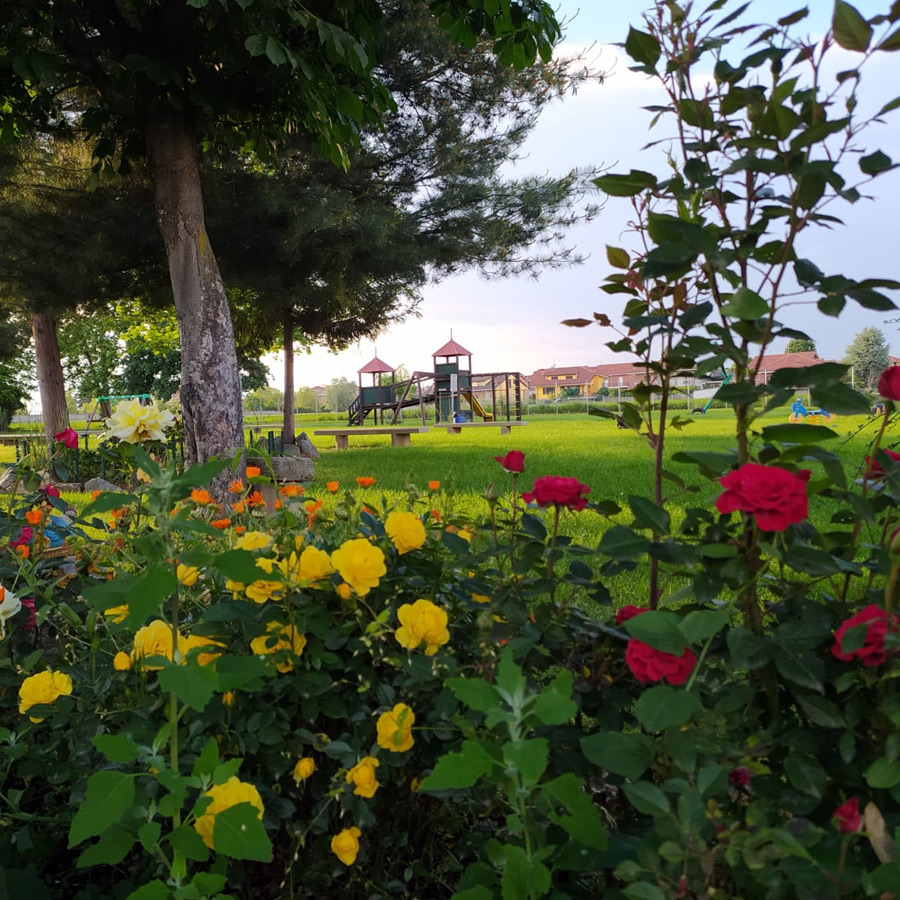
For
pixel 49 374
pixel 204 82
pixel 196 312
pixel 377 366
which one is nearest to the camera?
pixel 204 82

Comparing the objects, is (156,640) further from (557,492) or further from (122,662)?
(557,492)

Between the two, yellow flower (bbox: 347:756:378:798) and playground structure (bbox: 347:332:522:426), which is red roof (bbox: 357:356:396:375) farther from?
yellow flower (bbox: 347:756:378:798)

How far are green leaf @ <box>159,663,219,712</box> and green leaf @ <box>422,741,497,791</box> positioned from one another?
0.25m

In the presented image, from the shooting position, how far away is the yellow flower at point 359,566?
3.12 feet

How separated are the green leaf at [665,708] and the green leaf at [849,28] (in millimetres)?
761

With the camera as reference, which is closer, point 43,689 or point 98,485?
point 43,689

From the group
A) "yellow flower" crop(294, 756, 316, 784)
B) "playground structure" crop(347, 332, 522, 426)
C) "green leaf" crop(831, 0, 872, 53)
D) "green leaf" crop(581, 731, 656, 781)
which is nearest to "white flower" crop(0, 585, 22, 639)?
"yellow flower" crop(294, 756, 316, 784)

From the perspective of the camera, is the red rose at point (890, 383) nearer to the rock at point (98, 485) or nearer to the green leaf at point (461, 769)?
the green leaf at point (461, 769)

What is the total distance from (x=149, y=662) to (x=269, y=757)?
0.22 meters

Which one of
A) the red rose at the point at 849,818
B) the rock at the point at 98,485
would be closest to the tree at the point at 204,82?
the rock at the point at 98,485

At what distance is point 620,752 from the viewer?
742mm

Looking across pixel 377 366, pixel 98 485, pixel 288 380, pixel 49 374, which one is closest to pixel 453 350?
pixel 377 366

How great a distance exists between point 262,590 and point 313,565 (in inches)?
3.2

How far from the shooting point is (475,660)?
108cm
